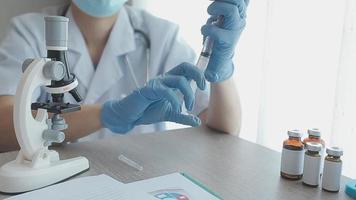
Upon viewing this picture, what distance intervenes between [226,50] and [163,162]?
279mm

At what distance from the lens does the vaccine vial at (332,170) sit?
58 centimetres

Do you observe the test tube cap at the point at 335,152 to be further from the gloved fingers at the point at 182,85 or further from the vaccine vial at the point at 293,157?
the gloved fingers at the point at 182,85

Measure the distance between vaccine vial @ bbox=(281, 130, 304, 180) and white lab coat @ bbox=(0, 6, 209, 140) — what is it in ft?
1.46

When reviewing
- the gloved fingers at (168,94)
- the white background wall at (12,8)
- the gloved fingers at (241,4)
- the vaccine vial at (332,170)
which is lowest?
the vaccine vial at (332,170)

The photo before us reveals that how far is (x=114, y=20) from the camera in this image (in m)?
1.17

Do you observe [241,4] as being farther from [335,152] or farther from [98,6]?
[98,6]

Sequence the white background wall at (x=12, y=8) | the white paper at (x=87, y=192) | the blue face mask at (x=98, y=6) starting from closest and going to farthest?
1. the white paper at (x=87, y=192)
2. the blue face mask at (x=98, y=6)
3. the white background wall at (x=12, y=8)

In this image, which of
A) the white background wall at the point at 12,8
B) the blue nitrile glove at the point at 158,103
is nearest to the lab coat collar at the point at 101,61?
the blue nitrile glove at the point at 158,103

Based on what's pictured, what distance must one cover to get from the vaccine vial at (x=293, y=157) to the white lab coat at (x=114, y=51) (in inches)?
17.5

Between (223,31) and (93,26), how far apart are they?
1.81 ft

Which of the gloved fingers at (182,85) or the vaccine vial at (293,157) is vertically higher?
the gloved fingers at (182,85)

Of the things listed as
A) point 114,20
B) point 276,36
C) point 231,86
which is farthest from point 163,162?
point 114,20

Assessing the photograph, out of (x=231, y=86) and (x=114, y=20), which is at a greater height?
(x=114, y=20)

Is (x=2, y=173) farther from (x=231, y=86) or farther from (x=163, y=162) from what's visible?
(x=231, y=86)
